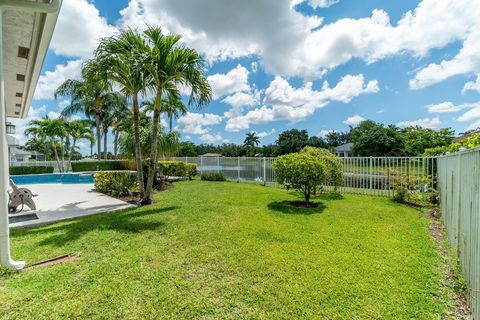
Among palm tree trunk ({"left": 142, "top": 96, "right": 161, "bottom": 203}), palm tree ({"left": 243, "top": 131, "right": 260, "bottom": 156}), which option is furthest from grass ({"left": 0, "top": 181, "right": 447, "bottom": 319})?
palm tree ({"left": 243, "top": 131, "right": 260, "bottom": 156})

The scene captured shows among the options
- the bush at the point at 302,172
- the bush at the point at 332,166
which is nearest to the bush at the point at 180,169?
the bush at the point at 332,166

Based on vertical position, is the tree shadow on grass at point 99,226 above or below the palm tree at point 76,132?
below

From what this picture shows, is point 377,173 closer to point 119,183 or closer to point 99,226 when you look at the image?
point 99,226

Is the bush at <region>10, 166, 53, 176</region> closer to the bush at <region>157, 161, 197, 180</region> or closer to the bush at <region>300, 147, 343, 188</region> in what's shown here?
the bush at <region>157, 161, 197, 180</region>

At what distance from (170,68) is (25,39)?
3275mm

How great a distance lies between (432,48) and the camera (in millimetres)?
10086

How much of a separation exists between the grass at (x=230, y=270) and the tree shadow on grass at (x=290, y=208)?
50cm

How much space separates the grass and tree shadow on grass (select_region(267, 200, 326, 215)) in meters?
0.50

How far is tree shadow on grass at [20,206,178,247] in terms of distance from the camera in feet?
15.2

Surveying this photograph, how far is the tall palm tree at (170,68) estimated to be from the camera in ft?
22.9

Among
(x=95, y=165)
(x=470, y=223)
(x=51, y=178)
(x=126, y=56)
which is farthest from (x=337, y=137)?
(x=470, y=223)

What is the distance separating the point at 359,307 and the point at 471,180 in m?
1.90

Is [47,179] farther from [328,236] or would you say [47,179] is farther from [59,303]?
[328,236]

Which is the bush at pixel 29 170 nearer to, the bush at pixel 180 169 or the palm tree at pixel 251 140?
the bush at pixel 180 169
